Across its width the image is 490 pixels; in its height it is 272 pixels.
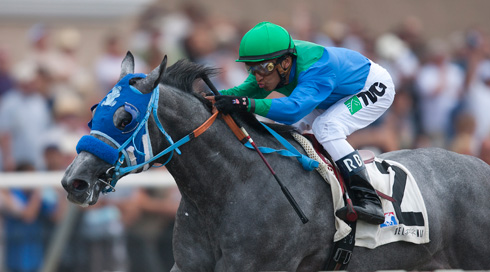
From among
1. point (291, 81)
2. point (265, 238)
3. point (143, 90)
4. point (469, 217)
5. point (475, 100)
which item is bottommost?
point (475, 100)

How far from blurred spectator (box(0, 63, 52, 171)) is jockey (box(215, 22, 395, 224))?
3925mm

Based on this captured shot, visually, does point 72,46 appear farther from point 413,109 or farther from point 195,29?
point 413,109

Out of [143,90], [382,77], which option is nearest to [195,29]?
[382,77]

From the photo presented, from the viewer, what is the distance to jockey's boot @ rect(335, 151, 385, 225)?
515 centimetres

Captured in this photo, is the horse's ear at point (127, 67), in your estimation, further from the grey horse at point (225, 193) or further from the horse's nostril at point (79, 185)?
the horse's nostril at point (79, 185)

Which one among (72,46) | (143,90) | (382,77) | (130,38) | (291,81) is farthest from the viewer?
(130,38)

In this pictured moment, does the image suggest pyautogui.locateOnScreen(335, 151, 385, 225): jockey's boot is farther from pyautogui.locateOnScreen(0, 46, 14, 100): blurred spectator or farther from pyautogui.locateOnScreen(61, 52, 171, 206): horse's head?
pyautogui.locateOnScreen(0, 46, 14, 100): blurred spectator

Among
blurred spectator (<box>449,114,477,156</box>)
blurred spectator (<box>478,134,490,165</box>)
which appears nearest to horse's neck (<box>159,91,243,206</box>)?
blurred spectator (<box>478,134,490,165</box>)

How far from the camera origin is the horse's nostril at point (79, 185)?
449 cm

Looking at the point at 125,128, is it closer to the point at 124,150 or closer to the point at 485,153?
the point at 124,150

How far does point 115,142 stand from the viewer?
459 centimetres

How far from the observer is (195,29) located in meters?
10.2

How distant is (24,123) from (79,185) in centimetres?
458

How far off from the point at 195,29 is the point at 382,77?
4984mm
